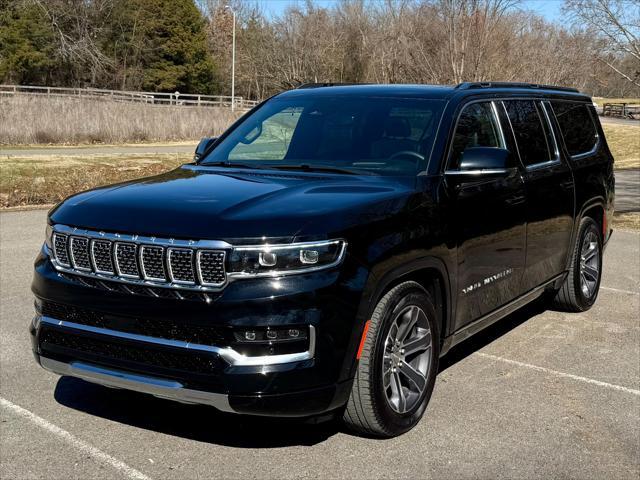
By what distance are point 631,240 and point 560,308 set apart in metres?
5.04

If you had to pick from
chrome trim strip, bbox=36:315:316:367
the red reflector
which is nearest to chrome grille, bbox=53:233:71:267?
chrome trim strip, bbox=36:315:316:367

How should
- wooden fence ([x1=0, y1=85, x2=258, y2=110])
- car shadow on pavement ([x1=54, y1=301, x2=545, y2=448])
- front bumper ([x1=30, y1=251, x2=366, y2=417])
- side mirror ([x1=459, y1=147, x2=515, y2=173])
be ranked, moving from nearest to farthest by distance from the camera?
front bumper ([x1=30, y1=251, x2=366, y2=417])
car shadow on pavement ([x1=54, y1=301, x2=545, y2=448])
side mirror ([x1=459, y1=147, x2=515, y2=173])
wooden fence ([x1=0, y1=85, x2=258, y2=110])

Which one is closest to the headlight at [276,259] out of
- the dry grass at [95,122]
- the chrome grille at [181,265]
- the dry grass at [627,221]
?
the chrome grille at [181,265]

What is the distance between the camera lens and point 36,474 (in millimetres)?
3861

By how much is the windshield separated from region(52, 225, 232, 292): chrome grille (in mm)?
1411

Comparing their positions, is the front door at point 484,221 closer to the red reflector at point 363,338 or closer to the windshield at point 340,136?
the windshield at point 340,136

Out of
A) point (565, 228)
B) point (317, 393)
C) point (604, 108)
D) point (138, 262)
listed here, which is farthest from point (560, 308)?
point (604, 108)

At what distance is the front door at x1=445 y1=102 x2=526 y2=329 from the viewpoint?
4750mm

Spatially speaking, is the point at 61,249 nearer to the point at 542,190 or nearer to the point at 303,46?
the point at 542,190

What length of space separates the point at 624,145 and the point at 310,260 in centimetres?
3152

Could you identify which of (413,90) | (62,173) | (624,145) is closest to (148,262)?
(413,90)

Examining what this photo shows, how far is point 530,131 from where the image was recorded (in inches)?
233

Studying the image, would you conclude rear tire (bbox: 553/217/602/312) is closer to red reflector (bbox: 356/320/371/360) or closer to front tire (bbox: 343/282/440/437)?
front tire (bbox: 343/282/440/437)

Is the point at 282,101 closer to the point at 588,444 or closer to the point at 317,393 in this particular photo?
the point at 317,393
